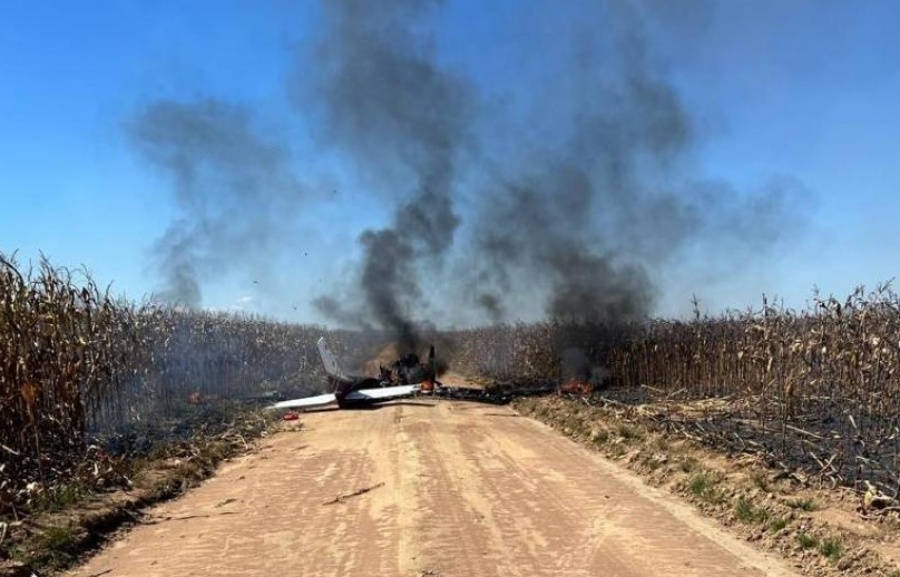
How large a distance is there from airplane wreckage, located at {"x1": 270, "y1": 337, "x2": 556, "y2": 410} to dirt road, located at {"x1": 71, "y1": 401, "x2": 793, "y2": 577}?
371 inches

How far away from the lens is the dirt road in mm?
7434

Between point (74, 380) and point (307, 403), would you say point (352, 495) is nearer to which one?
point (74, 380)

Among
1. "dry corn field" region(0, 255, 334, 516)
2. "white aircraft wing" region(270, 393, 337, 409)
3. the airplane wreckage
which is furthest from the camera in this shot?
the airplane wreckage

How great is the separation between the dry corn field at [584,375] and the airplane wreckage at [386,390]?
3395 millimetres

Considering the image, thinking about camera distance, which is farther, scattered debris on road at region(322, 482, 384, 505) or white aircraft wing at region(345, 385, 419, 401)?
white aircraft wing at region(345, 385, 419, 401)

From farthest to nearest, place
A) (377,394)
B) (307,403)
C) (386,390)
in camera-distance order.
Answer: (386,390) → (377,394) → (307,403)

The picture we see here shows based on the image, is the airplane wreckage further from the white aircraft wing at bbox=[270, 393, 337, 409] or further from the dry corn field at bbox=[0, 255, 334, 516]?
the dry corn field at bbox=[0, 255, 334, 516]

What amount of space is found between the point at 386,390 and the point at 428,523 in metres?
16.6

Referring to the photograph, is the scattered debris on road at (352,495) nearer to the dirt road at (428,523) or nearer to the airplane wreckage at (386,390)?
the dirt road at (428,523)

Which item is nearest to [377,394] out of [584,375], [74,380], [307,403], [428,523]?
[307,403]

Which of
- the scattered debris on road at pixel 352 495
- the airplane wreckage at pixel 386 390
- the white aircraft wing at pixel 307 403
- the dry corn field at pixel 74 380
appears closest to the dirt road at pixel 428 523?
the scattered debris on road at pixel 352 495

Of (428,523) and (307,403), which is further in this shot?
(307,403)

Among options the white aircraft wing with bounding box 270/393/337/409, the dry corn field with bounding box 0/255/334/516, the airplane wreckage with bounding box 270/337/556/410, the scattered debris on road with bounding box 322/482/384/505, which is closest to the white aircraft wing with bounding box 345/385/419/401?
the airplane wreckage with bounding box 270/337/556/410

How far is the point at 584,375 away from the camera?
3108 cm
